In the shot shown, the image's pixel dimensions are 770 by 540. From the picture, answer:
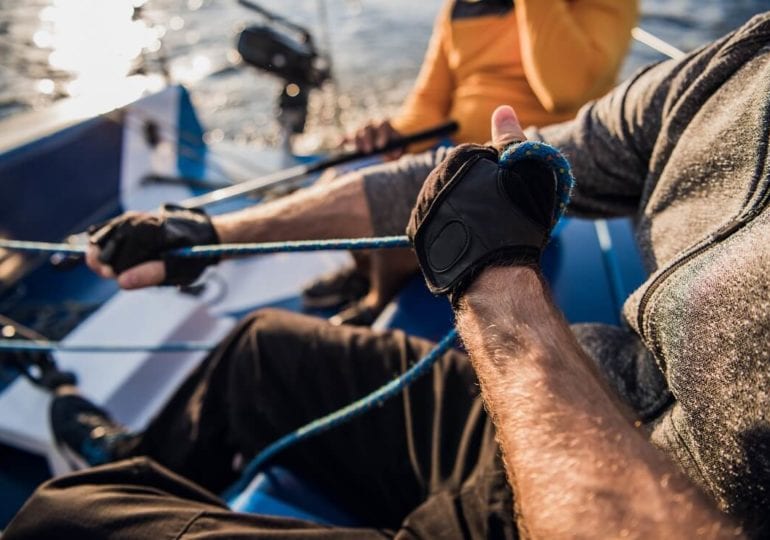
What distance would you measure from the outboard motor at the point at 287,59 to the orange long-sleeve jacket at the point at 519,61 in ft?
2.57

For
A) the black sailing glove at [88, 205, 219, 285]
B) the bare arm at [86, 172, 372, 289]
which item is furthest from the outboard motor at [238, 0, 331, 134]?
the black sailing glove at [88, 205, 219, 285]

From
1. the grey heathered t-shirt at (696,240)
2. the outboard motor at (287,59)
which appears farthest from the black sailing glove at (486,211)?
the outboard motor at (287,59)

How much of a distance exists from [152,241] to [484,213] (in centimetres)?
69

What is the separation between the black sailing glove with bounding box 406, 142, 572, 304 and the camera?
0.76 m

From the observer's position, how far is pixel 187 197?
2883 mm

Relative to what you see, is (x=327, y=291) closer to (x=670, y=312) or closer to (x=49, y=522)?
(x=49, y=522)

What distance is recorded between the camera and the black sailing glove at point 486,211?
0.76 meters

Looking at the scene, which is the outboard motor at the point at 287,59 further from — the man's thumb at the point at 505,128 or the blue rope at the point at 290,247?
the man's thumb at the point at 505,128

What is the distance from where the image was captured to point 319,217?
1340 millimetres

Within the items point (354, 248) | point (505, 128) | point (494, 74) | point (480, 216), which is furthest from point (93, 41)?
point (480, 216)

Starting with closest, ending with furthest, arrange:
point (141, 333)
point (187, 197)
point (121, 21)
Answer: point (141, 333)
point (187, 197)
point (121, 21)

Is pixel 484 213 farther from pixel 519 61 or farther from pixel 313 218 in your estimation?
pixel 519 61

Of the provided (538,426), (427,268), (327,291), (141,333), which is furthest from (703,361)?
(141,333)

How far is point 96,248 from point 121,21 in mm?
6430
